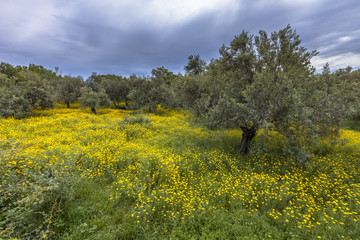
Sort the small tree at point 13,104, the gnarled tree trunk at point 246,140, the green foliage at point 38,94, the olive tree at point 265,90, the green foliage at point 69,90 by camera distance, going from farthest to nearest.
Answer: the green foliage at point 69,90
the green foliage at point 38,94
the small tree at point 13,104
the gnarled tree trunk at point 246,140
the olive tree at point 265,90

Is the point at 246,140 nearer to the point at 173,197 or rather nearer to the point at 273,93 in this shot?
the point at 273,93

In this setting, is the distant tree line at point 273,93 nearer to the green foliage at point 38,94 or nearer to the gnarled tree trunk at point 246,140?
the gnarled tree trunk at point 246,140

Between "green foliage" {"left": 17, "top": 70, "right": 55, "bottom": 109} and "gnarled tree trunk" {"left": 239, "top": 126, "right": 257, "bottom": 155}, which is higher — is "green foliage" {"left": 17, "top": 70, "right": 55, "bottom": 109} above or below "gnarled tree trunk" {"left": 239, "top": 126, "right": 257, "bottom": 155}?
above

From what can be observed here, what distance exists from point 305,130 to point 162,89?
76.5ft

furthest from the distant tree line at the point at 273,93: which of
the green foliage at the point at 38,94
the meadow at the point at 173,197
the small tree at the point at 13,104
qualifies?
the green foliage at the point at 38,94

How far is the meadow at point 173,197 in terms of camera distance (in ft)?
13.0

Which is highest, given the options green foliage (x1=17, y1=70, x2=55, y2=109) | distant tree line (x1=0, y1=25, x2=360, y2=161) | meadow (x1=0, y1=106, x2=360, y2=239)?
green foliage (x1=17, y1=70, x2=55, y2=109)

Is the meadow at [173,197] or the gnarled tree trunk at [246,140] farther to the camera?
the gnarled tree trunk at [246,140]

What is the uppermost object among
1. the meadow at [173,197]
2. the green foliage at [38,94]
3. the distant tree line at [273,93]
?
the green foliage at [38,94]

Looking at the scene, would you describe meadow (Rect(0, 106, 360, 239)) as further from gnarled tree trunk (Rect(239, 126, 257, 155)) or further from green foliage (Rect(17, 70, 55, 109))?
green foliage (Rect(17, 70, 55, 109))

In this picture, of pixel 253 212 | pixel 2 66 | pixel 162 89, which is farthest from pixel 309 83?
pixel 2 66

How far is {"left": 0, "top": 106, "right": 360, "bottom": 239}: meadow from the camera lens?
13.0ft

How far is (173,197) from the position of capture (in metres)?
5.26

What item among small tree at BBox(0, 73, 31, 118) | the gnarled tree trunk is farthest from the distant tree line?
small tree at BBox(0, 73, 31, 118)
